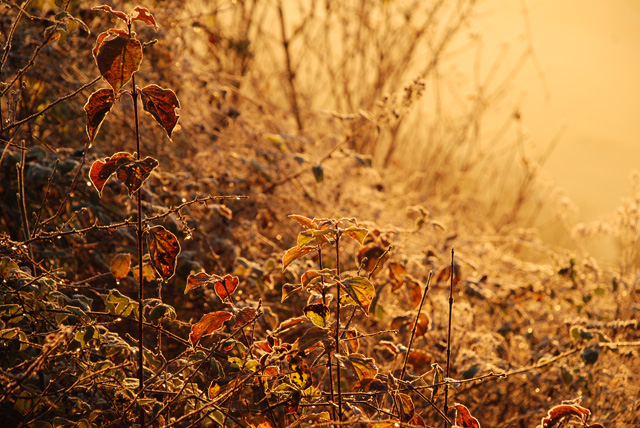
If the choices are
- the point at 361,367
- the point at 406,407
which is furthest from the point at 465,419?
the point at 361,367

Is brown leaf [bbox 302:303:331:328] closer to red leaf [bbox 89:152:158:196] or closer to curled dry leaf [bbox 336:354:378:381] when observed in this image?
curled dry leaf [bbox 336:354:378:381]

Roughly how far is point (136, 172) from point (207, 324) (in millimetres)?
396

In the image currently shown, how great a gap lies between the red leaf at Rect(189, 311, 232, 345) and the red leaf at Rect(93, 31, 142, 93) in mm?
546

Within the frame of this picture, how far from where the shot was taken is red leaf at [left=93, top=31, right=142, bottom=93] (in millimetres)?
1015

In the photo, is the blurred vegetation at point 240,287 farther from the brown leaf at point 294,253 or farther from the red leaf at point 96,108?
the red leaf at point 96,108

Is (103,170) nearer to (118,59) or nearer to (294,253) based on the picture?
(118,59)

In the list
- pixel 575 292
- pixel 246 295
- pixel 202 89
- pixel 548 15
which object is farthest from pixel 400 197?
pixel 548 15

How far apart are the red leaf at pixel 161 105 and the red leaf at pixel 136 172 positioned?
0.25 ft

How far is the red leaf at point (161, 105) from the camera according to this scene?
1.10 meters

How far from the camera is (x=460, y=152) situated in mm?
5574

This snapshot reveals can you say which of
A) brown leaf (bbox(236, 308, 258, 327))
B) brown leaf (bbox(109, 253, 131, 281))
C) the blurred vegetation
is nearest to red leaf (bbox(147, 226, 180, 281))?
the blurred vegetation

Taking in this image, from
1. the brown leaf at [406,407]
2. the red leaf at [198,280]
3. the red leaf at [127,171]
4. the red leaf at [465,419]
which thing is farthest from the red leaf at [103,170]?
the red leaf at [465,419]

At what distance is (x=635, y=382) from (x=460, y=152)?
3514mm

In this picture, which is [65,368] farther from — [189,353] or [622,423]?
[622,423]
